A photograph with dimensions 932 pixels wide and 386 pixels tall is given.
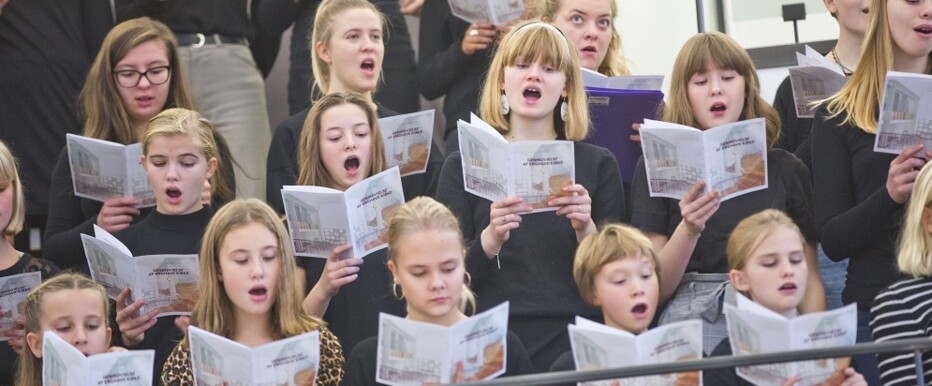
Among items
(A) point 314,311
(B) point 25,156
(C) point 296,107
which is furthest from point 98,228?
(C) point 296,107

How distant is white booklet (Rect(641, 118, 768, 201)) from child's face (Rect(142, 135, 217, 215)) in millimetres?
1478

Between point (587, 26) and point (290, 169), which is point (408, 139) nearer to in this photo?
point (290, 169)

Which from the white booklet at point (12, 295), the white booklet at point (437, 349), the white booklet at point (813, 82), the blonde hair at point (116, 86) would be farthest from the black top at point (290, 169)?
the white booklet at point (437, 349)

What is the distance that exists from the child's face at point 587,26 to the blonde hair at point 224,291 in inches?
60.5

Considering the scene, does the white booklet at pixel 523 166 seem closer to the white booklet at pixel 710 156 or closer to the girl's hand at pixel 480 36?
the white booklet at pixel 710 156

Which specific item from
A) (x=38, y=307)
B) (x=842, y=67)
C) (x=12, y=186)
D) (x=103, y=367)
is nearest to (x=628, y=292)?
(x=103, y=367)

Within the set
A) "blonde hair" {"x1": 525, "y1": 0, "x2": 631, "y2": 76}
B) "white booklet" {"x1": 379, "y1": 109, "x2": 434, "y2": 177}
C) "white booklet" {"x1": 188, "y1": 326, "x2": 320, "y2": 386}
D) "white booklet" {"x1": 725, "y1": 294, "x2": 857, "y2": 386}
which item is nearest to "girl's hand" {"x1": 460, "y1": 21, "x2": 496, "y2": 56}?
"blonde hair" {"x1": 525, "y1": 0, "x2": 631, "y2": 76}

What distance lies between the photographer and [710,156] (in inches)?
165

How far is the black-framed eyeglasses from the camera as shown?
5246 mm

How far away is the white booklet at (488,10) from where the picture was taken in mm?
5422

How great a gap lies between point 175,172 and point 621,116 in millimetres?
1454

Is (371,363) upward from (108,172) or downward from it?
downward

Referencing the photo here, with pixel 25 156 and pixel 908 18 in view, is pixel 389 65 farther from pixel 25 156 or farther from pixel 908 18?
pixel 908 18

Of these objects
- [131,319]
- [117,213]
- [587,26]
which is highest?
[587,26]
